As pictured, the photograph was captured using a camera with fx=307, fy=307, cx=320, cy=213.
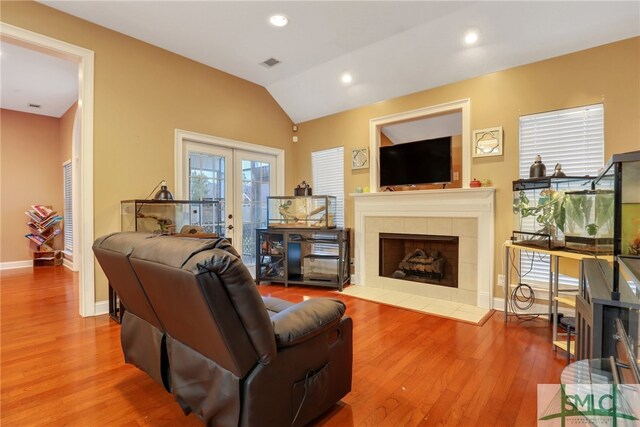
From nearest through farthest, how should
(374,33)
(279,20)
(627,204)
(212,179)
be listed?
1. (627,204)
2. (279,20)
3. (374,33)
4. (212,179)

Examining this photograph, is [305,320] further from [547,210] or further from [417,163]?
[417,163]

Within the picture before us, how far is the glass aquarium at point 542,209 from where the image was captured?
2.65 metres

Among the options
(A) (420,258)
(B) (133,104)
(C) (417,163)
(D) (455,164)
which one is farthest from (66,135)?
(D) (455,164)

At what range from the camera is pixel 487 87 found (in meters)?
3.48

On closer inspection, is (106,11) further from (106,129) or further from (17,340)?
(17,340)

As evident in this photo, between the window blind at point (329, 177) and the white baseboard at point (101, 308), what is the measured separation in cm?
263

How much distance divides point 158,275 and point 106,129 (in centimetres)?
284

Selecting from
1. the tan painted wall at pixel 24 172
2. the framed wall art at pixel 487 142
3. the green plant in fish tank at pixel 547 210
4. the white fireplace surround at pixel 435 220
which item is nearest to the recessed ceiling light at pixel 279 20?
the white fireplace surround at pixel 435 220

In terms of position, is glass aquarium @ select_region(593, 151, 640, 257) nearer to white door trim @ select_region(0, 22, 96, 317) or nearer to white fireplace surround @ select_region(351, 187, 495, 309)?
white fireplace surround @ select_region(351, 187, 495, 309)

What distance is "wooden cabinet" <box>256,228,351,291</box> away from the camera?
4.45 metres

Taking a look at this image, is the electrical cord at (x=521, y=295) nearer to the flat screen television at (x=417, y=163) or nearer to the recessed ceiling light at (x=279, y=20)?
the flat screen television at (x=417, y=163)

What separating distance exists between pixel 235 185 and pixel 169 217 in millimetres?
1267

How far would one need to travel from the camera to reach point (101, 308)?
10.8 feet

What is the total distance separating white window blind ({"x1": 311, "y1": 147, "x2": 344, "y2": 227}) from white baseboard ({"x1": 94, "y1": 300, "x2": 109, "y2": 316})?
314cm
